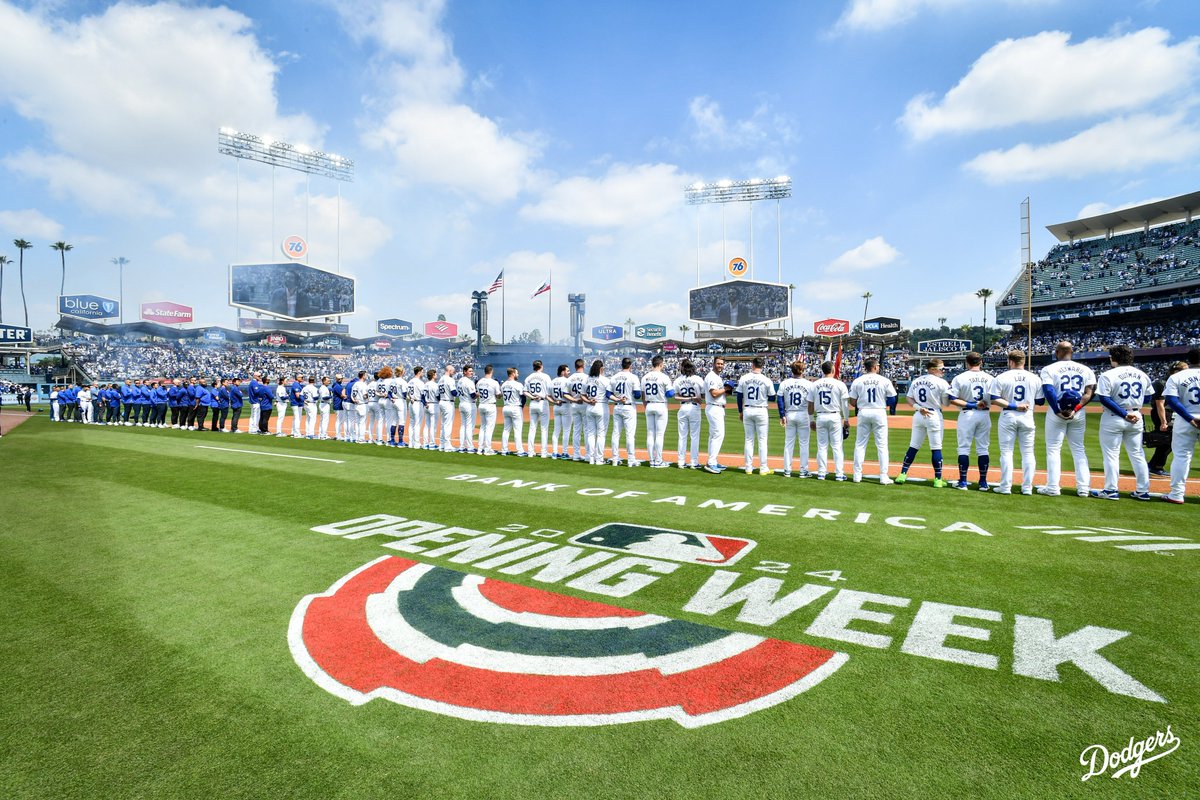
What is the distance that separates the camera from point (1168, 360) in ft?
152

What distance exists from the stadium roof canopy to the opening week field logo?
69.3m

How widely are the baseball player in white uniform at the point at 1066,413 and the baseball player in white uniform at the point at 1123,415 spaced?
8.5 inches

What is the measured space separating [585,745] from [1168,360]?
6428 centimetres

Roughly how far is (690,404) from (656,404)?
0.70 m

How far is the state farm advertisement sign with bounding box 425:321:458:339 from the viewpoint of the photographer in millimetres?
72000

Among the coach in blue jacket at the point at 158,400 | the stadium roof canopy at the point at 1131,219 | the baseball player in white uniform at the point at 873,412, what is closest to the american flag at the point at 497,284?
the coach in blue jacket at the point at 158,400

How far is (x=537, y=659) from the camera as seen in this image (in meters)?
3.38

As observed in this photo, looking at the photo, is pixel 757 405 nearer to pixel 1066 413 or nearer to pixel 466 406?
pixel 1066 413

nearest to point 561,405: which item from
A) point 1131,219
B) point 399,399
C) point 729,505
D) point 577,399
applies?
point 577,399

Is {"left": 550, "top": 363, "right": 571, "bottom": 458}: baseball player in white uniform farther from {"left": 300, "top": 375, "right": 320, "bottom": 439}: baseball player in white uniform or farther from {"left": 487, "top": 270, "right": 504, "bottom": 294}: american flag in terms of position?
{"left": 487, "top": 270, "right": 504, "bottom": 294}: american flag

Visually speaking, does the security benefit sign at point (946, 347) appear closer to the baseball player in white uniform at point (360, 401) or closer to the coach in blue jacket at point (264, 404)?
the baseball player in white uniform at point (360, 401)

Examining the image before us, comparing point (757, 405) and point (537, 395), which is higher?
point (537, 395)

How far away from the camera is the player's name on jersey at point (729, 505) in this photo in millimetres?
6547

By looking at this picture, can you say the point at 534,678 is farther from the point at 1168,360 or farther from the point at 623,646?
the point at 1168,360
